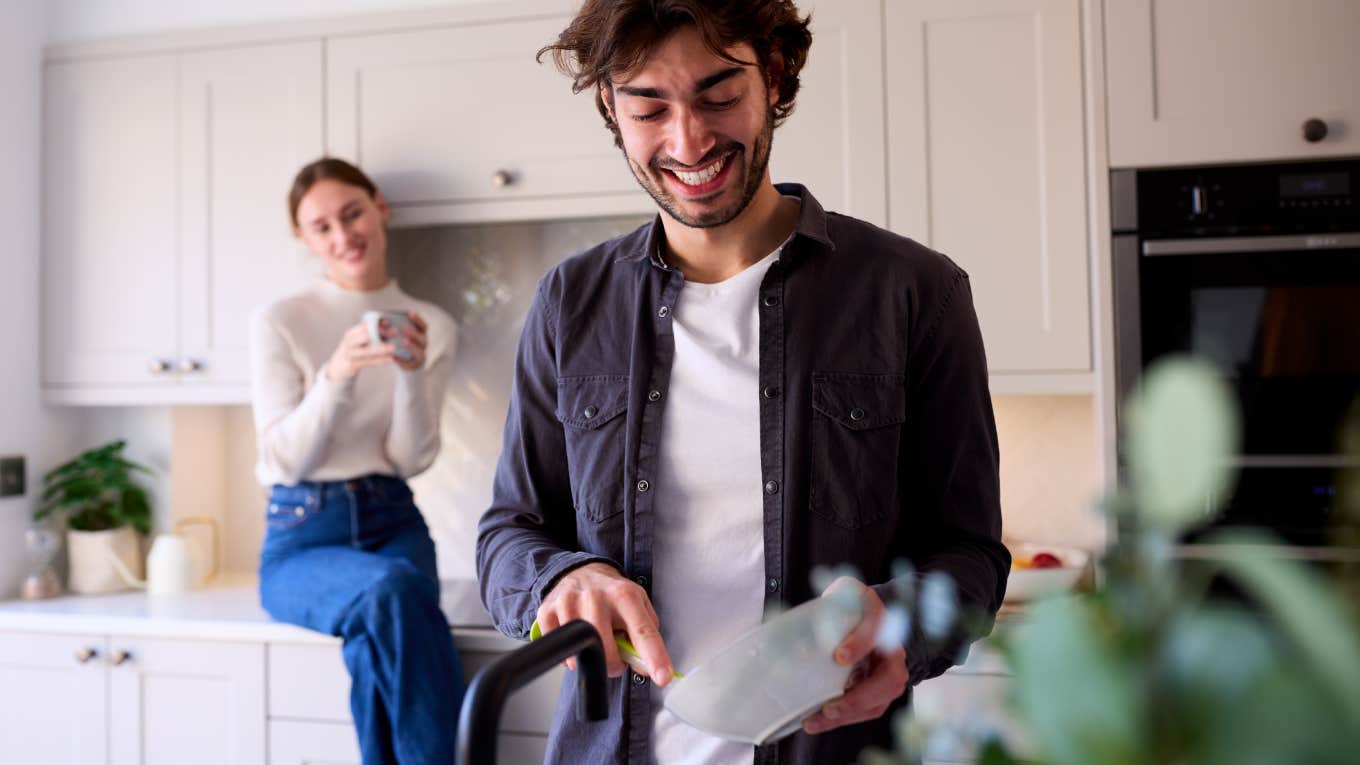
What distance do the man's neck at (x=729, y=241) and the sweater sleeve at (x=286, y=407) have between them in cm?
126

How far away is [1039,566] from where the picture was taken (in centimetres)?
245

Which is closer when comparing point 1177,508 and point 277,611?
point 1177,508

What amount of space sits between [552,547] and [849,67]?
160 cm

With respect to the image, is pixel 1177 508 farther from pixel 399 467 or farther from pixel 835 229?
pixel 399 467

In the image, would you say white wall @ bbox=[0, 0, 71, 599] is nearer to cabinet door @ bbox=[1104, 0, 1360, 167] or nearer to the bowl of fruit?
the bowl of fruit

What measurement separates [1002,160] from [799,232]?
1.28 metres

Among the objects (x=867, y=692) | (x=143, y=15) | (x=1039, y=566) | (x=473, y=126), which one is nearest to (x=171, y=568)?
(x=473, y=126)

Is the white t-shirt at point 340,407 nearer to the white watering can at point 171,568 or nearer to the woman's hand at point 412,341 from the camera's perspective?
the woman's hand at point 412,341

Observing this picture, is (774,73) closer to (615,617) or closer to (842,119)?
(615,617)

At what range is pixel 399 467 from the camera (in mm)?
2658

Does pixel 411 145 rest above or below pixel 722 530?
above

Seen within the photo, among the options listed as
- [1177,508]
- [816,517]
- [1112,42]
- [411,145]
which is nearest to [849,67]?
[1112,42]

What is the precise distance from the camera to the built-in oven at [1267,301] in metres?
2.15

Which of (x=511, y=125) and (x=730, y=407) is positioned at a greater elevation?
(x=511, y=125)
